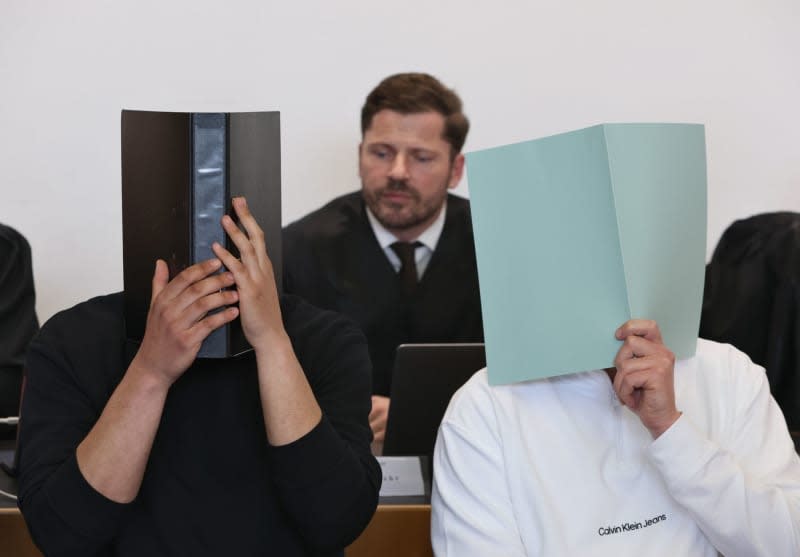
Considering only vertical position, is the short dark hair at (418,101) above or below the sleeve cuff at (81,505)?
above

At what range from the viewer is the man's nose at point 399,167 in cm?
299

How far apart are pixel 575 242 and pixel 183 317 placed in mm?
499

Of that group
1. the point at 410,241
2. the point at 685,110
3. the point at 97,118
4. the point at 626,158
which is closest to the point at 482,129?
the point at 410,241

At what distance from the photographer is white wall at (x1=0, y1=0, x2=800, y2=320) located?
301cm

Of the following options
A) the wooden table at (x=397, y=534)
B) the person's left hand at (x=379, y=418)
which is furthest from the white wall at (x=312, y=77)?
the wooden table at (x=397, y=534)

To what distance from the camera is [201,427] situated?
131 centimetres

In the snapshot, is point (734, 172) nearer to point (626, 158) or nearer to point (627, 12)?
point (627, 12)

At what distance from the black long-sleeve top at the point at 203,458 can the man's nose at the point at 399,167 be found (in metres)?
1.67

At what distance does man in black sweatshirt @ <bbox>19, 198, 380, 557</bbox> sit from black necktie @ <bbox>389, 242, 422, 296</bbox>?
169 centimetres

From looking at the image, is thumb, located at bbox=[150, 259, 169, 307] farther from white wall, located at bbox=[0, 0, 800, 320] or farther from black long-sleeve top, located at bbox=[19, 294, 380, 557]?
white wall, located at bbox=[0, 0, 800, 320]

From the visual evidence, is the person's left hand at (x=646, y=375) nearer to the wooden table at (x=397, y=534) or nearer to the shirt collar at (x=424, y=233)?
the wooden table at (x=397, y=534)

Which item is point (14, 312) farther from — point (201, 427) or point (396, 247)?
point (201, 427)

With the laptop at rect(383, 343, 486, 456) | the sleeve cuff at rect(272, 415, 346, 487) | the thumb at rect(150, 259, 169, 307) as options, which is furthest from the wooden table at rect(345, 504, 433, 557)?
the thumb at rect(150, 259, 169, 307)

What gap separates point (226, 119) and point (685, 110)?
2.21m
